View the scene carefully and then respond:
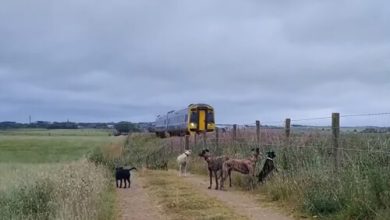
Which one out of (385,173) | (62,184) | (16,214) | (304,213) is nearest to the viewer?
(385,173)

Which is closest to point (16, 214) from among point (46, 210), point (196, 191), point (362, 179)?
point (46, 210)

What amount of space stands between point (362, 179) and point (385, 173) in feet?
2.21

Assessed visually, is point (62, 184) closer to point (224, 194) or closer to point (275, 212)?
point (224, 194)

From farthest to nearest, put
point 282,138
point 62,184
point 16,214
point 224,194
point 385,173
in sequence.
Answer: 1. point 282,138
2. point 224,194
3. point 62,184
4. point 16,214
5. point 385,173

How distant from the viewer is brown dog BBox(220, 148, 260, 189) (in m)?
16.5

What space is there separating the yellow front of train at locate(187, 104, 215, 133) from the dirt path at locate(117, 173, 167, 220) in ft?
73.4

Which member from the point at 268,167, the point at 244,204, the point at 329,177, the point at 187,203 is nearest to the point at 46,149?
the point at 268,167

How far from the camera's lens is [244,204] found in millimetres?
13820

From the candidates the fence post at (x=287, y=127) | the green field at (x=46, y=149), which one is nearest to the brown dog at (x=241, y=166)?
the fence post at (x=287, y=127)

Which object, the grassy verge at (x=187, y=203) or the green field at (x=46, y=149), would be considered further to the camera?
the green field at (x=46, y=149)

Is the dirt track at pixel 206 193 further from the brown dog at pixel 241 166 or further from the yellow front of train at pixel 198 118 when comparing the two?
the yellow front of train at pixel 198 118

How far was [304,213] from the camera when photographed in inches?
469

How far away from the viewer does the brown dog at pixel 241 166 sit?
1655 centimetres

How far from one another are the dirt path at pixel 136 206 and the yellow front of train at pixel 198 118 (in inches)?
881
